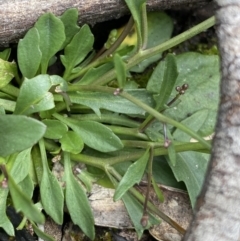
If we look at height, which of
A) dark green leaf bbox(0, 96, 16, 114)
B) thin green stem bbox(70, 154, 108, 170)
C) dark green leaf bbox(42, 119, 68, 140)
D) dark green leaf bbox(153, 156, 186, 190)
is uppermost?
dark green leaf bbox(0, 96, 16, 114)

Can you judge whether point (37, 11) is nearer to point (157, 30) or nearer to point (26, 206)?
point (157, 30)

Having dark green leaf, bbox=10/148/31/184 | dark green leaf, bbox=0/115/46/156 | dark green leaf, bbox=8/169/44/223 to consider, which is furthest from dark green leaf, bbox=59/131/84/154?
dark green leaf, bbox=8/169/44/223

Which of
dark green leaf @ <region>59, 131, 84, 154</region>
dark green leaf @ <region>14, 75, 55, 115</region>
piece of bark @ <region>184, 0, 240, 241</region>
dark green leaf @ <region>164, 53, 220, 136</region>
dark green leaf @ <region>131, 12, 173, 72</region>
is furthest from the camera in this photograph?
dark green leaf @ <region>131, 12, 173, 72</region>

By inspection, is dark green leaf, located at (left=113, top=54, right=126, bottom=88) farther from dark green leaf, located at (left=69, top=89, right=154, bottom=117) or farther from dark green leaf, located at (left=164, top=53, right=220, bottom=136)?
dark green leaf, located at (left=164, top=53, right=220, bottom=136)

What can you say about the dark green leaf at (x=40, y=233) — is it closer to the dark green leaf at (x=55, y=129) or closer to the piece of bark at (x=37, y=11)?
the dark green leaf at (x=55, y=129)

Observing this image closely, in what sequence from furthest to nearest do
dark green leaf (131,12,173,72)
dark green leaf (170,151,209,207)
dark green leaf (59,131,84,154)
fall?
dark green leaf (131,12,173,72) → dark green leaf (170,151,209,207) → dark green leaf (59,131,84,154)

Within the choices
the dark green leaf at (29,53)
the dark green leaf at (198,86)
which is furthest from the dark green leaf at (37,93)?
the dark green leaf at (198,86)
